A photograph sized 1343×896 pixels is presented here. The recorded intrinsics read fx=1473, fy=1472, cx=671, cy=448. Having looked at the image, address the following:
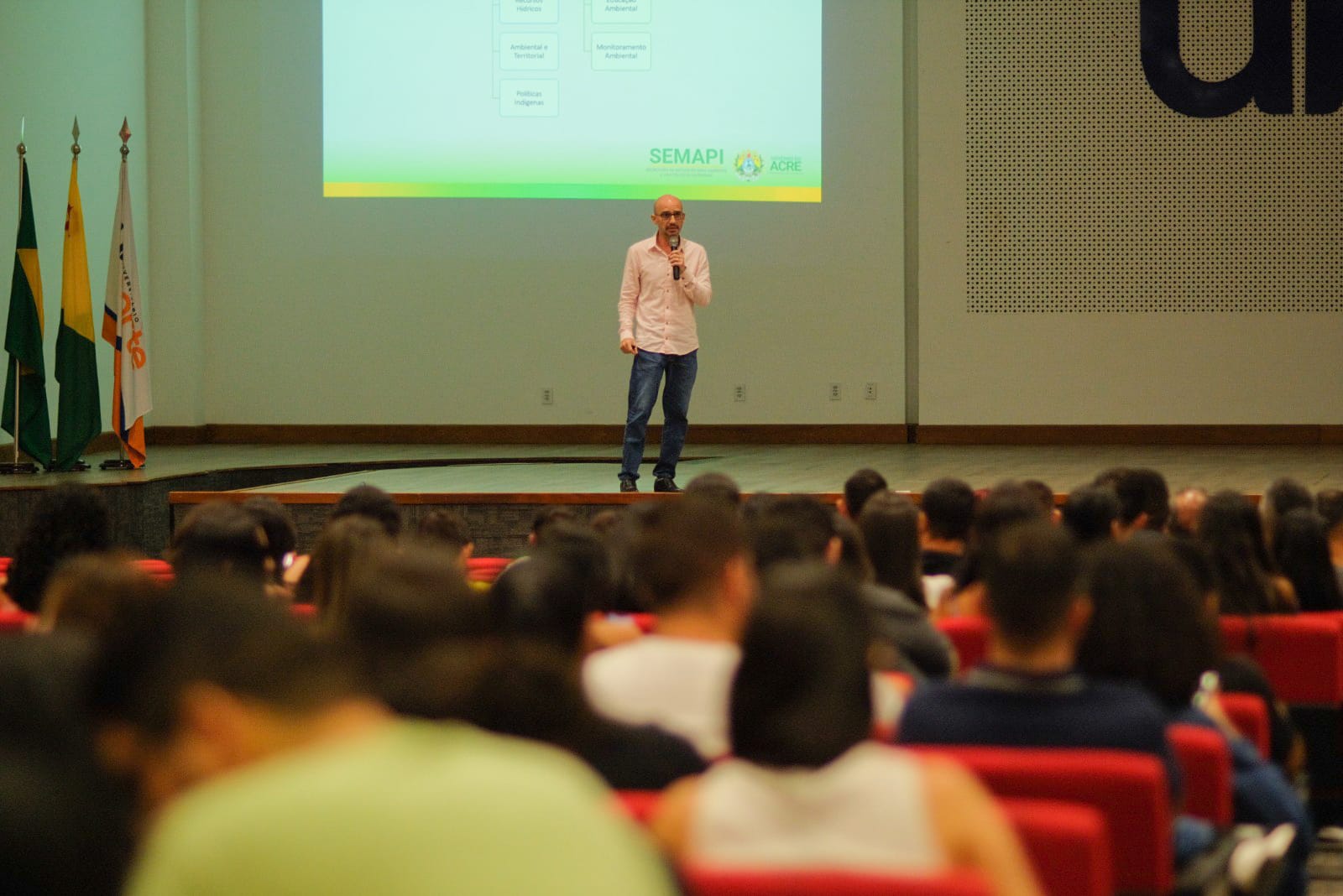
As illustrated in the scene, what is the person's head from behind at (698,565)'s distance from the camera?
6.89ft

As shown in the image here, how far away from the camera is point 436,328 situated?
10.7 metres

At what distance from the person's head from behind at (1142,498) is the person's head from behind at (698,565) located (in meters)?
2.23

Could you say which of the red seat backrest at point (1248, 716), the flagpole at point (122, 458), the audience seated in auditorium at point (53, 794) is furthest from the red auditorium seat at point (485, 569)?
the flagpole at point (122, 458)

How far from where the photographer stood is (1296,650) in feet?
9.49

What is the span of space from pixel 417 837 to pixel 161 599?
42 cm

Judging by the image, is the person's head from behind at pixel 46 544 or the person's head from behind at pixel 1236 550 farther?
the person's head from behind at pixel 46 544

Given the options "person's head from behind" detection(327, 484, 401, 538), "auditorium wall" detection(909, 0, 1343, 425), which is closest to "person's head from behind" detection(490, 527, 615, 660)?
"person's head from behind" detection(327, 484, 401, 538)

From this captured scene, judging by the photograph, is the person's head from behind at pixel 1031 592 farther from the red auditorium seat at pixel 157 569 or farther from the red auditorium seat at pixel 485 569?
the red auditorium seat at pixel 157 569

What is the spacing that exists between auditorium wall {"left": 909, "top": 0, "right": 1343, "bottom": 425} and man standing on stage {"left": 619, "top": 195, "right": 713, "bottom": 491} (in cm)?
425

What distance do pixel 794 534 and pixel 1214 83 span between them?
357 inches

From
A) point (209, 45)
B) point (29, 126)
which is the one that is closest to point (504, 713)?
point (29, 126)

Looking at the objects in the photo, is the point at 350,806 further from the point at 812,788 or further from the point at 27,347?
the point at 27,347

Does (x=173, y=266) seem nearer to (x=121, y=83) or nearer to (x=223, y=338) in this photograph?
(x=223, y=338)

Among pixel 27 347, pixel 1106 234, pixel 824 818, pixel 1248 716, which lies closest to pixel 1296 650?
pixel 1248 716
